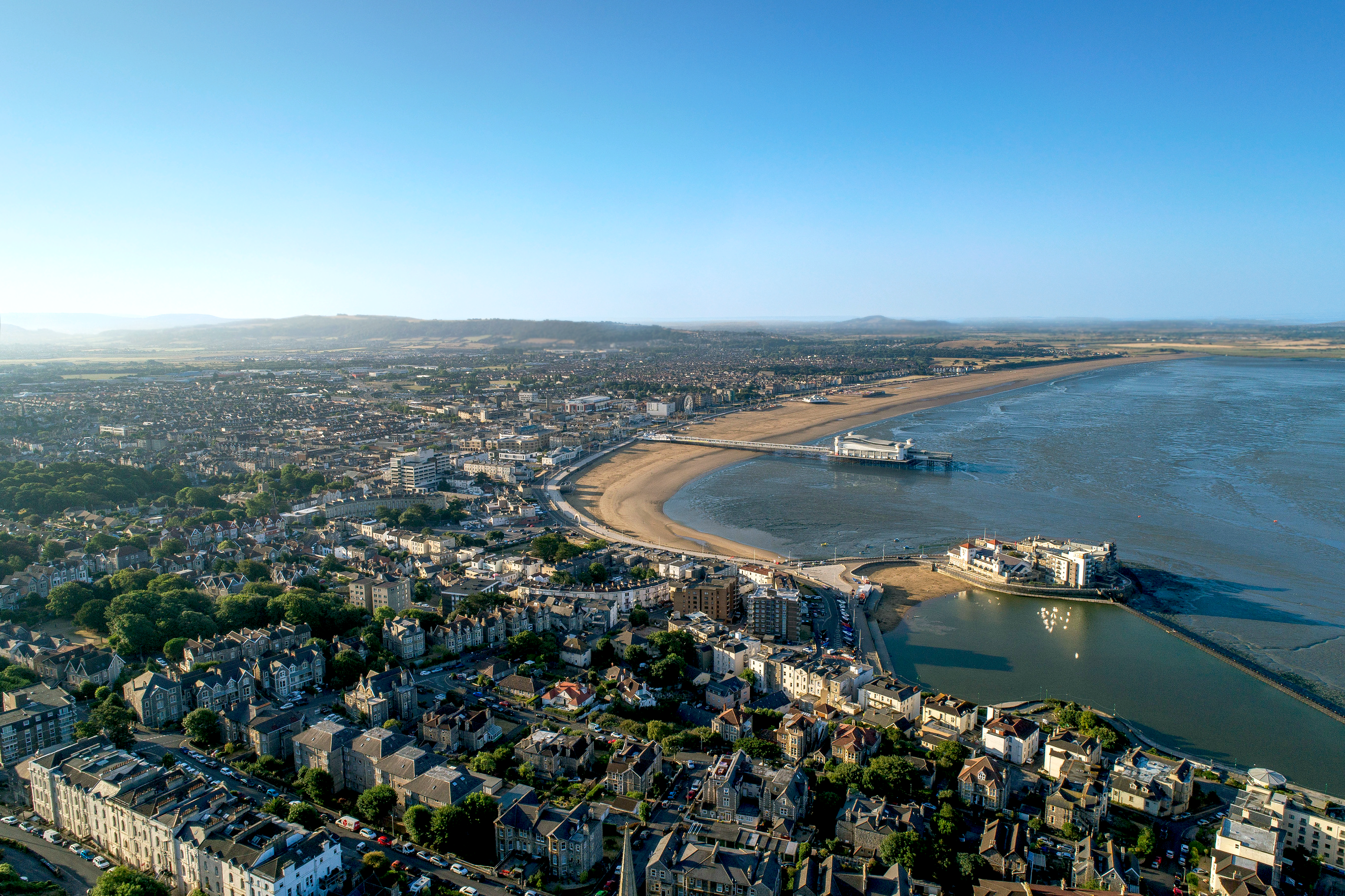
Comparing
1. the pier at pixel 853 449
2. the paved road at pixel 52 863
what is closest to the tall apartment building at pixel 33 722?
the paved road at pixel 52 863

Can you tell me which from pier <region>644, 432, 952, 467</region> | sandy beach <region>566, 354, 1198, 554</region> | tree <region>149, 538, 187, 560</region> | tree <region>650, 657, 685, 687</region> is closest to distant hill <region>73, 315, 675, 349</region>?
sandy beach <region>566, 354, 1198, 554</region>

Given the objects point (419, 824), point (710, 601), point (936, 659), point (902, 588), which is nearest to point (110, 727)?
point (419, 824)

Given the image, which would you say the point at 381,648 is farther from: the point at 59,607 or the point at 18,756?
the point at 59,607

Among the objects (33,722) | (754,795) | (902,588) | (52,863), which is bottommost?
(902,588)

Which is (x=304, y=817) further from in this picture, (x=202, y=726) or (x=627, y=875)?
(x=627, y=875)

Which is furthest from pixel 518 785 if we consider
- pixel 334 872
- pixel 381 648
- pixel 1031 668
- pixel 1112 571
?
pixel 1112 571

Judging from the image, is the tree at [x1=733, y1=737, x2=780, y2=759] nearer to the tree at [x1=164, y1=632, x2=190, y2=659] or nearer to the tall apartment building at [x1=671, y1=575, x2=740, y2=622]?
the tall apartment building at [x1=671, y1=575, x2=740, y2=622]
